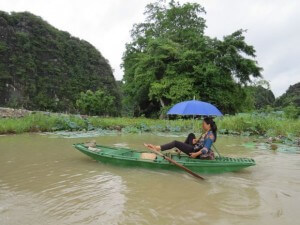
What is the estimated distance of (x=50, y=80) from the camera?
48.0m

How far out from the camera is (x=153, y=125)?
17312 mm

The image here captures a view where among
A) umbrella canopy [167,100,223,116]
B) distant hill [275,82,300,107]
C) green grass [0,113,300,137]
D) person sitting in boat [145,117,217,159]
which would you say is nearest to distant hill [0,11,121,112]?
distant hill [275,82,300,107]

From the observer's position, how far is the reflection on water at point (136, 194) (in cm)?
419

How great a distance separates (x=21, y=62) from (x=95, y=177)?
43.1 meters

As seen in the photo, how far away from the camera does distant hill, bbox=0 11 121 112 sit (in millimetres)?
43625

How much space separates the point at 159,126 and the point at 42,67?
119 feet

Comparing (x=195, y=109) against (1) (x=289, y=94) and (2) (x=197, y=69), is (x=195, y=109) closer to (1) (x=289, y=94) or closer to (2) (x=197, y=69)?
(2) (x=197, y=69)

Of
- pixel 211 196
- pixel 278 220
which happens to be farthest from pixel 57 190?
pixel 278 220

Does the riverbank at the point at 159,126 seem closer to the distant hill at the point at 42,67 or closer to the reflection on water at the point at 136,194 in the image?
the reflection on water at the point at 136,194

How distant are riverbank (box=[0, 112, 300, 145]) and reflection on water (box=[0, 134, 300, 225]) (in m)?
4.93

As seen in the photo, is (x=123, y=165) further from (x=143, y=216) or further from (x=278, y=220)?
(x=278, y=220)

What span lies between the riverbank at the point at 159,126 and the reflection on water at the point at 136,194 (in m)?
4.93

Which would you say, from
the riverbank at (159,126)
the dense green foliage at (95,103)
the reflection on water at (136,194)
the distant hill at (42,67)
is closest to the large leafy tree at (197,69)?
the riverbank at (159,126)

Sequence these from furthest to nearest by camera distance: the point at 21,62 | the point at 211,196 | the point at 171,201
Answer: the point at 21,62
the point at 211,196
the point at 171,201
